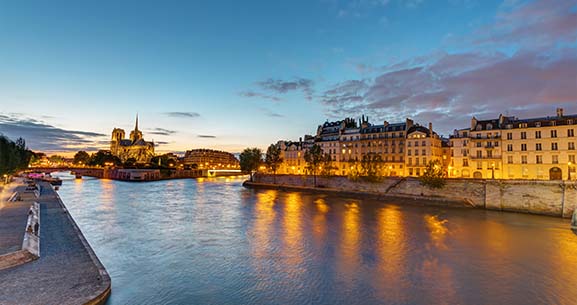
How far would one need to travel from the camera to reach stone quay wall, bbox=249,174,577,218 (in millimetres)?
30484

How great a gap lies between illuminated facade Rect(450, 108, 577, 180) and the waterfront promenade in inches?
2019

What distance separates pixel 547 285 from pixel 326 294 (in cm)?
1036

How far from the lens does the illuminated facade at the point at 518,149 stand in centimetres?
3981

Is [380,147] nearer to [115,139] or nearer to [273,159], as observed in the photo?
[273,159]

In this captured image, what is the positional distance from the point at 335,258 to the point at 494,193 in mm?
28301

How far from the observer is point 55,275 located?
34.4 feet

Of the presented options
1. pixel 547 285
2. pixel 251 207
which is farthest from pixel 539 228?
pixel 251 207

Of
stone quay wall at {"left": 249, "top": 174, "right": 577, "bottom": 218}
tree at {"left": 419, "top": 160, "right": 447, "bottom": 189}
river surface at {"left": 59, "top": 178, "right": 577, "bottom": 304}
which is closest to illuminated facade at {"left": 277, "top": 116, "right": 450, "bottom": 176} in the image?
stone quay wall at {"left": 249, "top": 174, "right": 577, "bottom": 218}

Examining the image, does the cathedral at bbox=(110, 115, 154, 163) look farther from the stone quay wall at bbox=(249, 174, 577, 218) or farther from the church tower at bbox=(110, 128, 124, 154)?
the stone quay wall at bbox=(249, 174, 577, 218)

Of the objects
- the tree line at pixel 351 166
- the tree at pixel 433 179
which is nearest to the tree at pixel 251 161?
the tree line at pixel 351 166

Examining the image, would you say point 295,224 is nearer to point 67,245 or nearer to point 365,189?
point 67,245

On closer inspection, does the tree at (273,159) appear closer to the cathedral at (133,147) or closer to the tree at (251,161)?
the tree at (251,161)

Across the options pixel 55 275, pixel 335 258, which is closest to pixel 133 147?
pixel 335 258

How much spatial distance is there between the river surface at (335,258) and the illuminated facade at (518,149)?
1542cm
